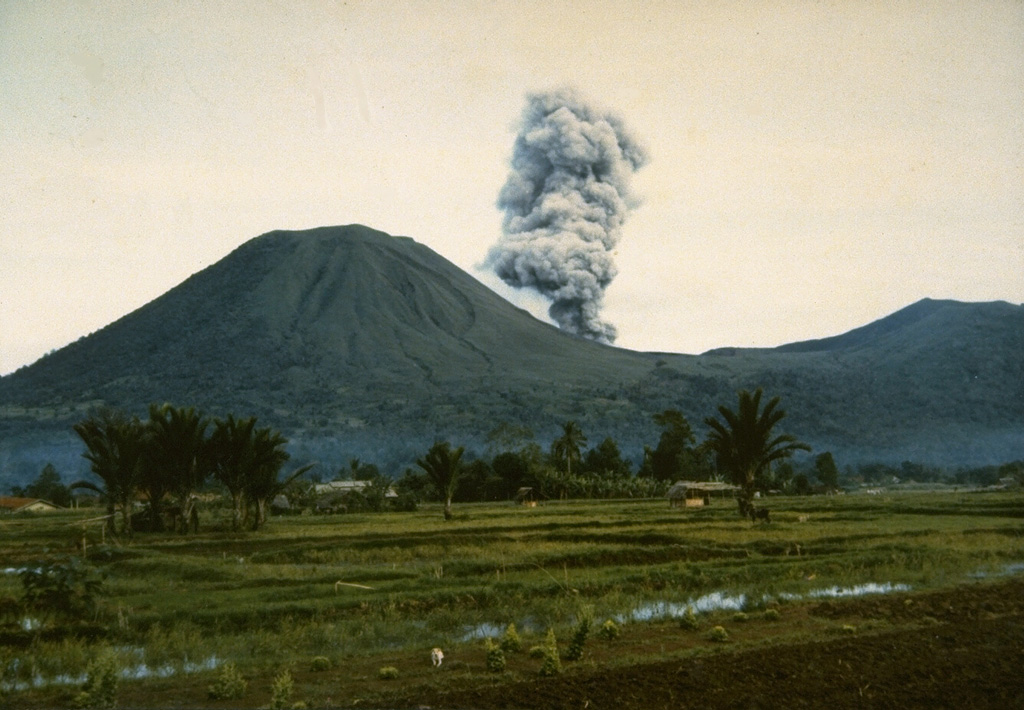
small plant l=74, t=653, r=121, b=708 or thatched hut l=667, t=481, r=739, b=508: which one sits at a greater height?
small plant l=74, t=653, r=121, b=708

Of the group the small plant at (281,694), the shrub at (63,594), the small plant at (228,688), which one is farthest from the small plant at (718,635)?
the shrub at (63,594)

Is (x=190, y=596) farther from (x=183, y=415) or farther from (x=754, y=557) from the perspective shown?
(x=183, y=415)

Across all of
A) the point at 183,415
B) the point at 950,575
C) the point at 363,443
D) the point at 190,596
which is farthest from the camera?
the point at 363,443

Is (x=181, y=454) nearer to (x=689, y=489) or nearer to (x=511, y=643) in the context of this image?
(x=511, y=643)

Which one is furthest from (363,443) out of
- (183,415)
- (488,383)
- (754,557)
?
(754,557)

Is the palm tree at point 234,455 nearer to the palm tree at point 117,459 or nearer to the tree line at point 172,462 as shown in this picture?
the tree line at point 172,462

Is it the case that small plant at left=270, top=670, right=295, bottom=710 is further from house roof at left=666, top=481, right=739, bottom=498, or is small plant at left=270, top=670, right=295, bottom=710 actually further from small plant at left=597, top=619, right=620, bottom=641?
house roof at left=666, top=481, right=739, bottom=498

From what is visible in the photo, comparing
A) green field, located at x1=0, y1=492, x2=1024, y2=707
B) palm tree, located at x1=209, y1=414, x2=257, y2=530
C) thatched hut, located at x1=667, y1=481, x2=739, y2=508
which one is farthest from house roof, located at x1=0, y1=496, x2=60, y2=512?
thatched hut, located at x1=667, y1=481, x2=739, y2=508
